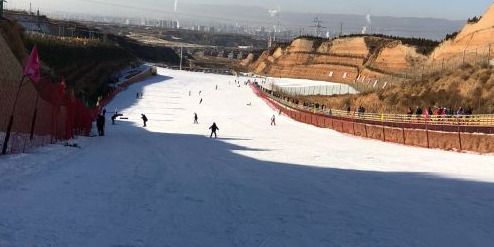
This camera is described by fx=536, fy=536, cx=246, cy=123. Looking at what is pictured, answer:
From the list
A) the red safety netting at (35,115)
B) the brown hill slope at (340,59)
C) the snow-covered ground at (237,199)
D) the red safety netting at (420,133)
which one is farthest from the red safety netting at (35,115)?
the brown hill slope at (340,59)

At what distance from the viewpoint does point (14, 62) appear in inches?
782

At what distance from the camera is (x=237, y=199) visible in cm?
1041

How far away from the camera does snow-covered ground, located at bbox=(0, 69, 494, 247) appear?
774cm

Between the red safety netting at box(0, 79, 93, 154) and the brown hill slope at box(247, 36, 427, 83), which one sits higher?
the brown hill slope at box(247, 36, 427, 83)

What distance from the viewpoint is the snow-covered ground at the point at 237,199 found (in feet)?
25.4

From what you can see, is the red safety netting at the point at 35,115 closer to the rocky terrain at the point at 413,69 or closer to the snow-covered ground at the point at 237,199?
the snow-covered ground at the point at 237,199

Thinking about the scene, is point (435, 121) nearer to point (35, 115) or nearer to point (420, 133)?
point (420, 133)

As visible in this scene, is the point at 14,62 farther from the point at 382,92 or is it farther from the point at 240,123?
the point at 382,92

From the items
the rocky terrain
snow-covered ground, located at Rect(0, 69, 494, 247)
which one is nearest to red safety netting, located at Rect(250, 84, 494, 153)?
snow-covered ground, located at Rect(0, 69, 494, 247)

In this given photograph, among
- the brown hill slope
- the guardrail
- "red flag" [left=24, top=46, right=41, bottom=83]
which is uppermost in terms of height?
the brown hill slope

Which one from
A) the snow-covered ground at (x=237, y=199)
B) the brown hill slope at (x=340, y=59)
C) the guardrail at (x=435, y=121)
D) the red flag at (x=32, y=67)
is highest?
the brown hill slope at (x=340, y=59)

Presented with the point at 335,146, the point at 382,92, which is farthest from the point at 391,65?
the point at 335,146

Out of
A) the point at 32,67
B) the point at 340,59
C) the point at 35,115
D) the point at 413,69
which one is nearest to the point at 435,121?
the point at 35,115

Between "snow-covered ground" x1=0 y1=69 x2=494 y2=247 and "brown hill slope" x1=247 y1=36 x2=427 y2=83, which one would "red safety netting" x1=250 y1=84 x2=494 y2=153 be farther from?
"brown hill slope" x1=247 y1=36 x2=427 y2=83
